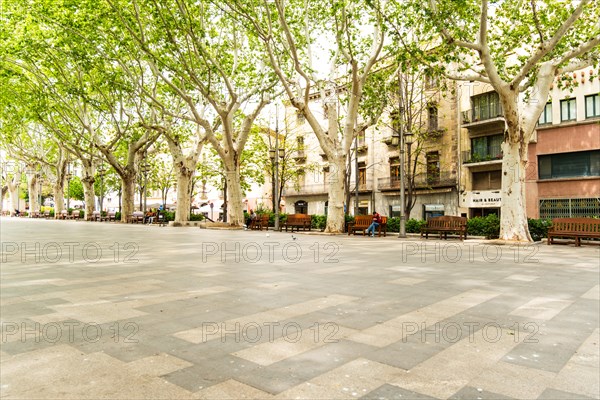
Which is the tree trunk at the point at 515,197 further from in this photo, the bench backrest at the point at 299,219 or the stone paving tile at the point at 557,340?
the bench backrest at the point at 299,219

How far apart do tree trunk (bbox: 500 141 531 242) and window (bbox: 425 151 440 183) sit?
53.7ft

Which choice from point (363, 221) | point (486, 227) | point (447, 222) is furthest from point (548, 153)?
point (363, 221)

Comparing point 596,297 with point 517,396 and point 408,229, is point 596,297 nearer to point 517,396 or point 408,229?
point 517,396

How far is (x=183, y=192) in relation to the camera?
2592 centimetres

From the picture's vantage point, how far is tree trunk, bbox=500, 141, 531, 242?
13.5m

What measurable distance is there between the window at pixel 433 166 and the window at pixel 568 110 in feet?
26.4

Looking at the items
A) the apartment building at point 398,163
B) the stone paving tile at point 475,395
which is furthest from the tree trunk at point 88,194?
the stone paving tile at point 475,395

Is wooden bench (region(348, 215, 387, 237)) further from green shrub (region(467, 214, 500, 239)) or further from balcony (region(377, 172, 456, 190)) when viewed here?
balcony (region(377, 172, 456, 190))

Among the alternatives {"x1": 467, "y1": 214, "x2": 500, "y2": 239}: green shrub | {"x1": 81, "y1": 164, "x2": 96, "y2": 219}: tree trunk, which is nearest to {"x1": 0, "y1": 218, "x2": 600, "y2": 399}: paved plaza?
{"x1": 467, "y1": 214, "x2": 500, "y2": 239}: green shrub

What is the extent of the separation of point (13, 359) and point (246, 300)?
2383mm

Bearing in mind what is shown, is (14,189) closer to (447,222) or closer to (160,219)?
(160,219)

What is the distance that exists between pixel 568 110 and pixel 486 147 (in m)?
5.00

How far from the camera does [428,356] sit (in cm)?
313

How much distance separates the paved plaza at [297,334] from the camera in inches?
102
